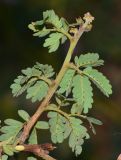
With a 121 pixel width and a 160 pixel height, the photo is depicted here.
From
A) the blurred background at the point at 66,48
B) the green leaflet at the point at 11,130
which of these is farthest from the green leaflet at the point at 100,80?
the blurred background at the point at 66,48

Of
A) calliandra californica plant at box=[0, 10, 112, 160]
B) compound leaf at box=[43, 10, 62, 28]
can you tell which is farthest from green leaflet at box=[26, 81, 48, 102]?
compound leaf at box=[43, 10, 62, 28]

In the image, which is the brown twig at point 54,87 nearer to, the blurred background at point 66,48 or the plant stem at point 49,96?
the plant stem at point 49,96

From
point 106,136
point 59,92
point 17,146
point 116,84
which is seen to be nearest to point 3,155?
point 17,146

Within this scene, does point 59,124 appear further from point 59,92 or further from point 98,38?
point 98,38

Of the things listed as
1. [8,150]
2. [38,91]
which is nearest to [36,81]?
[38,91]

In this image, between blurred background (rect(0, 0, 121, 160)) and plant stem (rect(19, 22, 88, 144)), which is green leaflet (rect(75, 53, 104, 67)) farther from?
blurred background (rect(0, 0, 121, 160))

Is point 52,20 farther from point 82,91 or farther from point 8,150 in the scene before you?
point 8,150
